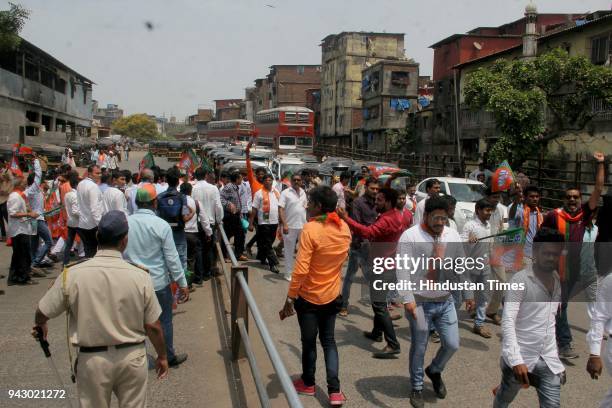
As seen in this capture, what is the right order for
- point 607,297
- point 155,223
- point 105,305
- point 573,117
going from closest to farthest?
point 105,305 → point 607,297 → point 155,223 → point 573,117

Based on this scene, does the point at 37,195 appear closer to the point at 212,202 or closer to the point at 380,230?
the point at 212,202

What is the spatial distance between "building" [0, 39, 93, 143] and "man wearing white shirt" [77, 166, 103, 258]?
27250mm

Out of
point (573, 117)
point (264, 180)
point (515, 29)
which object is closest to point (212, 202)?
point (264, 180)

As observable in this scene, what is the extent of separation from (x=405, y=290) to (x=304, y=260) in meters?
0.88

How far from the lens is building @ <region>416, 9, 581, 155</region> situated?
37219mm

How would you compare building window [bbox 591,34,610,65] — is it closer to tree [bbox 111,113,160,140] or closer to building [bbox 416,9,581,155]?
building [bbox 416,9,581,155]

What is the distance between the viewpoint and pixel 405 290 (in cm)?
475

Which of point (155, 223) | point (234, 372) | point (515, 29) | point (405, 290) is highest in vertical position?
point (515, 29)

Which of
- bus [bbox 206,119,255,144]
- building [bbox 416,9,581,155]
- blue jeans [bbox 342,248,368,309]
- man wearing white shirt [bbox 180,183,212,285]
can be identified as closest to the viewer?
blue jeans [bbox 342,248,368,309]

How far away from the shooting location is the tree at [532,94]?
62.4 feet

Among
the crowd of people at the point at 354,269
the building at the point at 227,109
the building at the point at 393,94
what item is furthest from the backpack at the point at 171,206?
the building at the point at 227,109

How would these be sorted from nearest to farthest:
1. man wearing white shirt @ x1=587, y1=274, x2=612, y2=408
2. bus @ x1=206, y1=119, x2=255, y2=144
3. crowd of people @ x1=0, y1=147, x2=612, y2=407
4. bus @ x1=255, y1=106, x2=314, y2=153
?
crowd of people @ x1=0, y1=147, x2=612, y2=407, man wearing white shirt @ x1=587, y1=274, x2=612, y2=408, bus @ x1=255, y1=106, x2=314, y2=153, bus @ x1=206, y1=119, x2=255, y2=144

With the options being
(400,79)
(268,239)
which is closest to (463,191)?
(268,239)

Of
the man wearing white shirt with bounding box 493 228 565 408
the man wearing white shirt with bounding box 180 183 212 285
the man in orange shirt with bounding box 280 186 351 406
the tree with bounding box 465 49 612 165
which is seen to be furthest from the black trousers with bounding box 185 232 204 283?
the tree with bounding box 465 49 612 165
